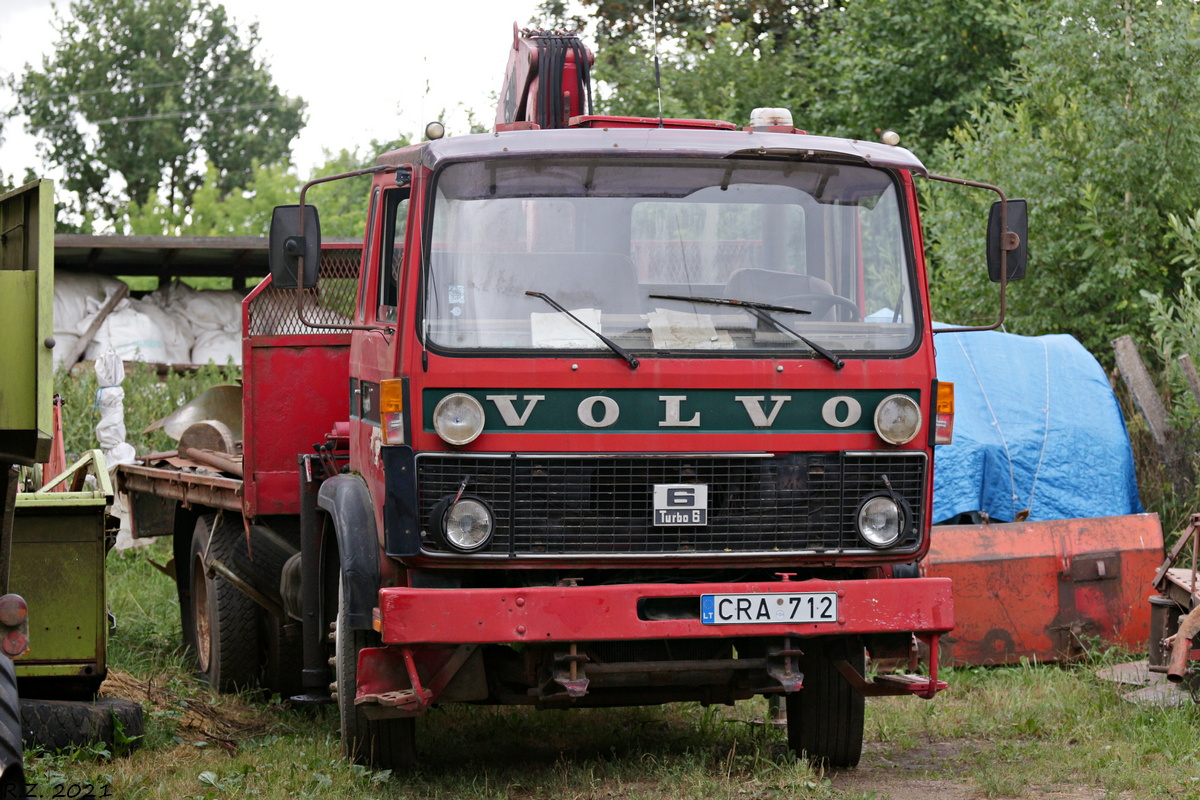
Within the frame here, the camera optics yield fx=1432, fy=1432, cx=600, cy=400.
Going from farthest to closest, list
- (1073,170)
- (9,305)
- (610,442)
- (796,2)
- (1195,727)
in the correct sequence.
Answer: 1. (796,2)
2. (1073,170)
3. (1195,727)
4. (610,442)
5. (9,305)

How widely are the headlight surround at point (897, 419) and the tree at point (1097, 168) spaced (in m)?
6.25

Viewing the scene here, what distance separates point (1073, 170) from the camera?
1118 cm

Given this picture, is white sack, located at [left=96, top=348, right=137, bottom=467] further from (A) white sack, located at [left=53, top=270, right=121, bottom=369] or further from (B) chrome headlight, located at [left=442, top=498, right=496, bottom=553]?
(B) chrome headlight, located at [left=442, top=498, right=496, bottom=553]

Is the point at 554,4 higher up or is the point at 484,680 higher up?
the point at 554,4

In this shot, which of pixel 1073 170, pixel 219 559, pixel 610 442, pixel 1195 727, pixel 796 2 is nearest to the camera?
pixel 610 442

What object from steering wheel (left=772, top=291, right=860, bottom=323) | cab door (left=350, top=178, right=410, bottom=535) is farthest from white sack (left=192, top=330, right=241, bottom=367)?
steering wheel (left=772, top=291, right=860, bottom=323)

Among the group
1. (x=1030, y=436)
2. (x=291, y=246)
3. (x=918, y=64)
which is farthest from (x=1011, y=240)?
(x=918, y=64)

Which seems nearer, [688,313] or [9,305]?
[9,305]

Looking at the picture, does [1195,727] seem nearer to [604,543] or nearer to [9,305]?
[604,543]

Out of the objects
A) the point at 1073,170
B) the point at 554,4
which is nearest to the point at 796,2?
the point at 554,4

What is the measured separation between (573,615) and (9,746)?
1.91 meters

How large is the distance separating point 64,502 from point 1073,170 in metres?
8.25

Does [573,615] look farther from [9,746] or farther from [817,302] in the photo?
[9,746]

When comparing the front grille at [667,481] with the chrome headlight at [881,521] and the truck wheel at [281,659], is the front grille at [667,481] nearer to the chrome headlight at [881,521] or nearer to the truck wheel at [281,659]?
the chrome headlight at [881,521]
